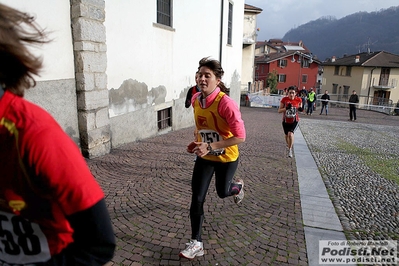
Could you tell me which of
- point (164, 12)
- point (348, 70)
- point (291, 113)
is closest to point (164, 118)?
point (164, 12)

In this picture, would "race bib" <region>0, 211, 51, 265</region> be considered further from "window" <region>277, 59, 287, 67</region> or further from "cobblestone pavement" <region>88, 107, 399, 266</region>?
"window" <region>277, 59, 287, 67</region>

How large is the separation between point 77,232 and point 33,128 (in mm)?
408

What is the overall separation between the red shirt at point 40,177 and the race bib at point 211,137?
2.09m

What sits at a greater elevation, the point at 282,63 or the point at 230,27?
the point at 282,63

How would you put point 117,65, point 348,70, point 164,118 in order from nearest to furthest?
point 117,65
point 164,118
point 348,70

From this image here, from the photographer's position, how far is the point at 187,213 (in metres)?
4.09

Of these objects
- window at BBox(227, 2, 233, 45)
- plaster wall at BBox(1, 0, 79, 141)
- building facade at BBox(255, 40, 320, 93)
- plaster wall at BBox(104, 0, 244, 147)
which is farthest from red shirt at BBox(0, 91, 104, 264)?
building facade at BBox(255, 40, 320, 93)

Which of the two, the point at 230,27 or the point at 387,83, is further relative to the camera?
the point at 387,83

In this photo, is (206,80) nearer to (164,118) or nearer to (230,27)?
(164,118)

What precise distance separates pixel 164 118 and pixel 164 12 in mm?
3588

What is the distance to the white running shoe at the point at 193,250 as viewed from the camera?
9.93 feet

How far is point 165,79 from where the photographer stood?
33.1ft

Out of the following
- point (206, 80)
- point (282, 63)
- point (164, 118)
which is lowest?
point (164, 118)

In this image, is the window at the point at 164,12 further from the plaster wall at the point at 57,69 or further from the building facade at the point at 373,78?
the building facade at the point at 373,78
